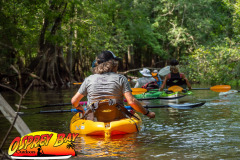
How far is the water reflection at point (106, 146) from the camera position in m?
4.63

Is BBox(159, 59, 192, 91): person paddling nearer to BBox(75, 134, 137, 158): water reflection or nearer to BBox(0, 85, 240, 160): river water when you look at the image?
BBox(0, 85, 240, 160): river water

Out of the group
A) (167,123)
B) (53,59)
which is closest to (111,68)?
(167,123)

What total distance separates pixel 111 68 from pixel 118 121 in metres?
0.81

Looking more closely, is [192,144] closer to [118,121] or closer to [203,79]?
[118,121]

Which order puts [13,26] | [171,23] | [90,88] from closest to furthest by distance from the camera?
[90,88] → [13,26] → [171,23]

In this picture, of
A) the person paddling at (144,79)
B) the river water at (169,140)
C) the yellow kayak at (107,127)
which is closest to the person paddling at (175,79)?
the person paddling at (144,79)

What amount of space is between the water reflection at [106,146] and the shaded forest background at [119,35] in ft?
37.7

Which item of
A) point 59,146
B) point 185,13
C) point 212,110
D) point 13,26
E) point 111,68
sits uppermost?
point 185,13

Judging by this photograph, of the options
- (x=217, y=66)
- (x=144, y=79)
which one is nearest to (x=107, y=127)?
(x=144, y=79)

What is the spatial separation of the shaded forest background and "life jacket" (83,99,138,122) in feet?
36.9

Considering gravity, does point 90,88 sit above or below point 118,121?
above

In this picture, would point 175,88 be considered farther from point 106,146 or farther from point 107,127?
point 106,146

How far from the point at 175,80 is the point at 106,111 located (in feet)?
20.4

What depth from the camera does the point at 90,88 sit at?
5613 mm
